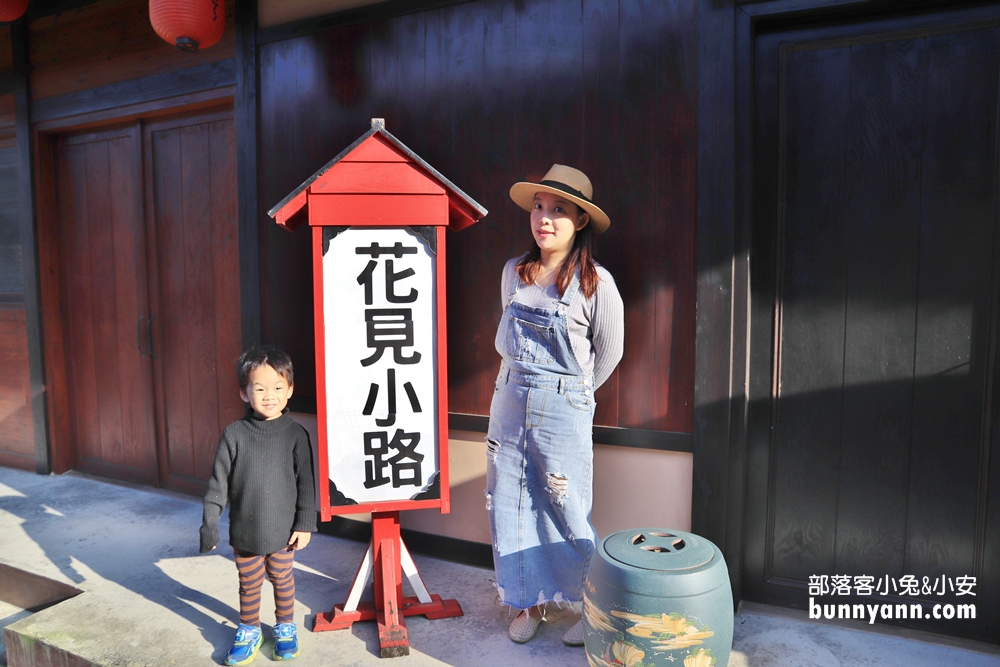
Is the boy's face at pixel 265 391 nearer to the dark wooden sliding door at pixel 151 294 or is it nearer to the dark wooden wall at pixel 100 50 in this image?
the dark wooden sliding door at pixel 151 294

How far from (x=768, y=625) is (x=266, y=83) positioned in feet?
14.0

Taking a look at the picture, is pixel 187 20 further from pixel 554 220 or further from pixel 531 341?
pixel 531 341

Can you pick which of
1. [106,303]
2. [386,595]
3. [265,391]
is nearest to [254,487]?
[265,391]

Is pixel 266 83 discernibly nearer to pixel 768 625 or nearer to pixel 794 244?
pixel 794 244

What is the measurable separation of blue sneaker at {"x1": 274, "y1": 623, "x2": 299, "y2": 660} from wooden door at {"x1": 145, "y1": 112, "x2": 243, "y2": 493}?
215cm

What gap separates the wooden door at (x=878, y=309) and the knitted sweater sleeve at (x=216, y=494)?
8.11ft

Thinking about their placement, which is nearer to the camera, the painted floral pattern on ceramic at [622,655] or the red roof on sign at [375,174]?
the painted floral pattern on ceramic at [622,655]

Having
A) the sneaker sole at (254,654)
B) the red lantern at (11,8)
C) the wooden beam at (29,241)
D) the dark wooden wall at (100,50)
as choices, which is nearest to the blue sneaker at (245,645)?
the sneaker sole at (254,654)

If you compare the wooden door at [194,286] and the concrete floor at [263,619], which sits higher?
the wooden door at [194,286]

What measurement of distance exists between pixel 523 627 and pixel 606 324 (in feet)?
4.79

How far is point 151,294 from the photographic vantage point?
5.16 m

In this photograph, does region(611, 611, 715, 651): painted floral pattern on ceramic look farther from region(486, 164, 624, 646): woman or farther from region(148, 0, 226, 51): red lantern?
region(148, 0, 226, 51): red lantern

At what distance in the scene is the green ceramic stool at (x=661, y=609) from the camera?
2.23 metres

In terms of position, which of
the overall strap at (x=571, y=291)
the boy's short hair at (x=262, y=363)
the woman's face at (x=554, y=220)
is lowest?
the boy's short hair at (x=262, y=363)
